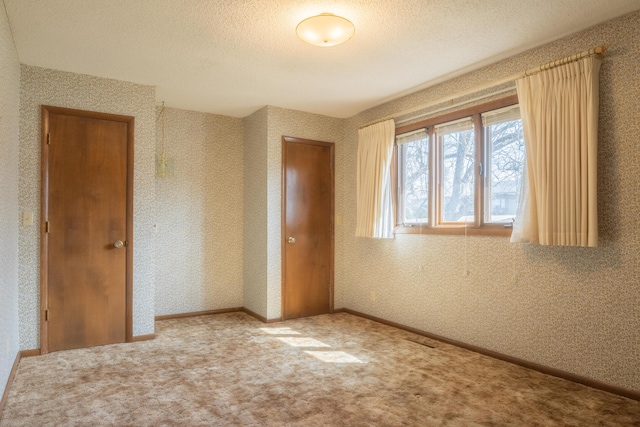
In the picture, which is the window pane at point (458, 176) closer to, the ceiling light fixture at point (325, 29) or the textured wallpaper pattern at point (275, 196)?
the ceiling light fixture at point (325, 29)

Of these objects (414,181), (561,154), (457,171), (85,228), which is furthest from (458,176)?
(85,228)

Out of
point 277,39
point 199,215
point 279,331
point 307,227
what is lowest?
point 279,331

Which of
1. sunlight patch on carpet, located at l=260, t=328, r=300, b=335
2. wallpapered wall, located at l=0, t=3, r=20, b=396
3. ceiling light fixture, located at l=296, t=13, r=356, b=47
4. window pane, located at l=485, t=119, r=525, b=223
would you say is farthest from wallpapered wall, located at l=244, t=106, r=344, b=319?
wallpapered wall, located at l=0, t=3, r=20, b=396

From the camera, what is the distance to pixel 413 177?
4.23 m

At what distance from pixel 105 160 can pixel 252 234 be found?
72.1 inches

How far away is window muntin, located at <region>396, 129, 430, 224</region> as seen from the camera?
4.06m

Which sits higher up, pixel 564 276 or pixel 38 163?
pixel 38 163

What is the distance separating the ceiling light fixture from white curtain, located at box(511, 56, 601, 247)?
148 cm

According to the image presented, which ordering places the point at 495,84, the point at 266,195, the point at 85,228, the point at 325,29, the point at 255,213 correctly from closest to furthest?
the point at 325,29 → the point at 495,84 → the point at 85,228 → the point at 266,195 → the point at 255,213

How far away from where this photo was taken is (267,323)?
4.48m

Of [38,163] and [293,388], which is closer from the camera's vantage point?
[293,388]

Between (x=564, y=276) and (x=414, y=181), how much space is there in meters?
1.75

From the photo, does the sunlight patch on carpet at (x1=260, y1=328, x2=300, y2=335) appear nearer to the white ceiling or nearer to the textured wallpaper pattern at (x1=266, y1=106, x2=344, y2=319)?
the textured wallpaper pattern at (x1=266, y1=106, x2=344, y2=319)

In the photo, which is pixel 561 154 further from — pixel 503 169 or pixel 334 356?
pixel 334 356
